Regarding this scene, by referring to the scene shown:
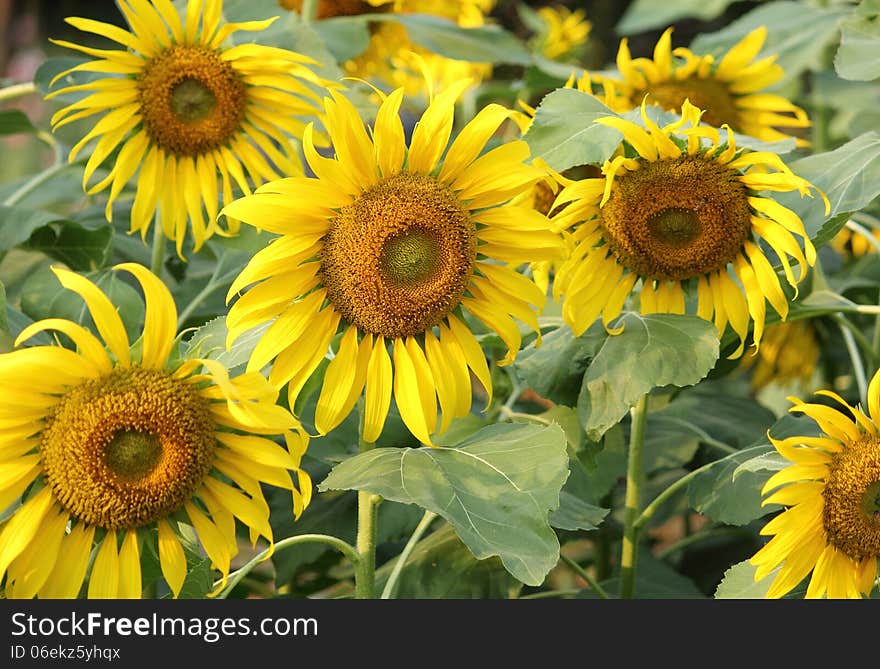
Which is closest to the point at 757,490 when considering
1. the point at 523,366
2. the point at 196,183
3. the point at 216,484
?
the point at 523,366

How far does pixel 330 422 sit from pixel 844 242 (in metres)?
1.31

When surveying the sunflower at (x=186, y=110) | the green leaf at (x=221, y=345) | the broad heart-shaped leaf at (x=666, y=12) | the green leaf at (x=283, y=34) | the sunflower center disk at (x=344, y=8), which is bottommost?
the green leaf at (x=221, y=345)

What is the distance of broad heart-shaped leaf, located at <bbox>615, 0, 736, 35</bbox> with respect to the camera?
7.03ft

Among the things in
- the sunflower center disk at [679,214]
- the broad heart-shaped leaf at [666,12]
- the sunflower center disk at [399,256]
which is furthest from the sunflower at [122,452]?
the broad heart-shaped leaf at [666,12]

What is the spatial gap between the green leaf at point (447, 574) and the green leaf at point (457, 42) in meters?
0.64

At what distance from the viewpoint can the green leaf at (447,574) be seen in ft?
3.53

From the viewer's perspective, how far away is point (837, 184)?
1.03 metres

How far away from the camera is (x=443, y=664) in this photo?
846 mm

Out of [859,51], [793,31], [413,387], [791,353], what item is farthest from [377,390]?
[793,31]

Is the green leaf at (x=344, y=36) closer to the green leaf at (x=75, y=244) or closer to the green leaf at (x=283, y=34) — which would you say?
the green leaf at (x=283, y=34)

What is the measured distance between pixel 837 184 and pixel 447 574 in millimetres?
475

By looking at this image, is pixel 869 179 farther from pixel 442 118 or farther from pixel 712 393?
pixel 712 393

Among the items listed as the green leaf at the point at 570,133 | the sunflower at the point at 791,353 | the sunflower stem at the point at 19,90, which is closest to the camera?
the green leaf at the point at 570,133

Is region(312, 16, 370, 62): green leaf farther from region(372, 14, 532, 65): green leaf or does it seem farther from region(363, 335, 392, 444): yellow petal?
region(363, 335, 392, 444): yellow petal
